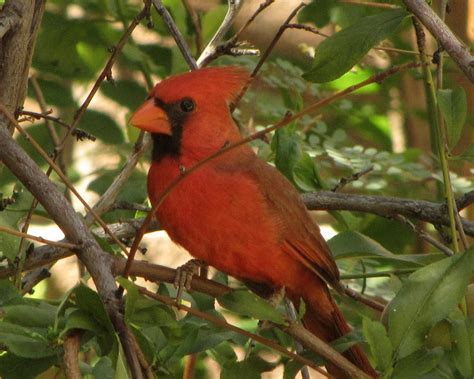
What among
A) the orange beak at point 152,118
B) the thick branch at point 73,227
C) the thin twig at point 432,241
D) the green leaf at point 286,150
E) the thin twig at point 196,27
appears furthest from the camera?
the thin twig at point 196,27

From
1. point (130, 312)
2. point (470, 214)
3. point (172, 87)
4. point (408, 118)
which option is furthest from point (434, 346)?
point (408, 118)

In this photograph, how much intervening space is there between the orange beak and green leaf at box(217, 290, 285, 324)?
26.7 inches

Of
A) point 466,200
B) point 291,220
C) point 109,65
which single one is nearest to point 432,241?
point 466,200

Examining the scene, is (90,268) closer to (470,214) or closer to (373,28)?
(373,28)

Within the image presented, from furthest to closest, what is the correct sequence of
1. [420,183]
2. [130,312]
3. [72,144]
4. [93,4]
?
[72,144]
[420,183]
[93,4]
[130,312]

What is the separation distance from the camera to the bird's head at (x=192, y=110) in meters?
2.13

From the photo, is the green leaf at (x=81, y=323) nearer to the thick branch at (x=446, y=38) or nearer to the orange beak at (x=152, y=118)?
the thick branch at (x=446, y=38)

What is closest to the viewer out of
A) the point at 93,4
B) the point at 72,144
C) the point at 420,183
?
the point at 93,4

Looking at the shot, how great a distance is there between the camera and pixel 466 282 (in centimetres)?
147

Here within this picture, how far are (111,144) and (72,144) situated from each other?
1.75 m

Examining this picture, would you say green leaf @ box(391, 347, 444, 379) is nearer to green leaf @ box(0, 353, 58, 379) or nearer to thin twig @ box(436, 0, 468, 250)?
thin twig @ box(436, 0, 468, 250)

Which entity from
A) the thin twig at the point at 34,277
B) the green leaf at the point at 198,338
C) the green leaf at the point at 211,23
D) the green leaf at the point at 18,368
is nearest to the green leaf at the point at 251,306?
the green leaf at the point at 198,338

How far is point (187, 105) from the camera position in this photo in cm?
218

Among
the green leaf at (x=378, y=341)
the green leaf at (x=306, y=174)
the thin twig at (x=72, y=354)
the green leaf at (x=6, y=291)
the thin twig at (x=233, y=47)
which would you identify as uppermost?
the thin twig at (x=233, y=47)
